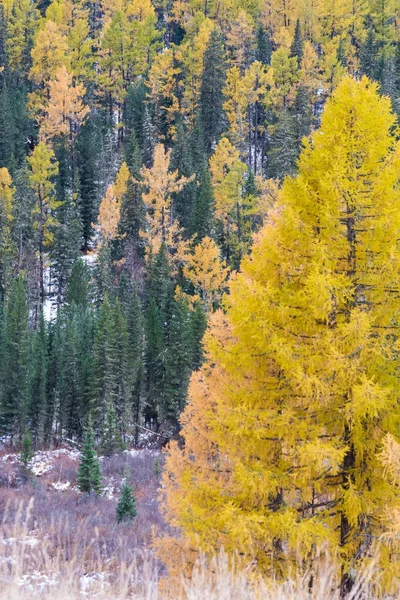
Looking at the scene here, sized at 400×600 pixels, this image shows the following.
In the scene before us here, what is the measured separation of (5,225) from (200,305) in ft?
67.0

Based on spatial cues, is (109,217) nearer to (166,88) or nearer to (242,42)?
(166,88)

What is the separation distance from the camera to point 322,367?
25.5ft

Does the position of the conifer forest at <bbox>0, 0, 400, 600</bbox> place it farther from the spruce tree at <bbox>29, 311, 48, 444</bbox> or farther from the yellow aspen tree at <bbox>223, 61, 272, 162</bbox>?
the yellow aspen tree at <bbox>223, 61, 272, 162</bbox>

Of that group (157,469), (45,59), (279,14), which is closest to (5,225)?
(45,59)

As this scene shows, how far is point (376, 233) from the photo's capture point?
8141 mm

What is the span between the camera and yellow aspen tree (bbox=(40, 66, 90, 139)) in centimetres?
6278

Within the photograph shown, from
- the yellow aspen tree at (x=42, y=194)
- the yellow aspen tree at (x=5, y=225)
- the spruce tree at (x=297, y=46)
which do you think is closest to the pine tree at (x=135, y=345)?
the yellow aspen tree at (x=42, y=194)

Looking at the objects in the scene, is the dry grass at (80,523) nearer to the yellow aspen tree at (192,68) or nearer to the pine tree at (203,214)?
the pine tree at (203,214)

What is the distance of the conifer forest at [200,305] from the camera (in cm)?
759

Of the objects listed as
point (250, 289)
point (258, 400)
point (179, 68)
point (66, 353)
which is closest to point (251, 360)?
point (258, 400)

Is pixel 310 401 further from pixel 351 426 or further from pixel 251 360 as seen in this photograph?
pixel 251 360

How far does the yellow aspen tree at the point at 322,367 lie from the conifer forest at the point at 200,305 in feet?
0.13

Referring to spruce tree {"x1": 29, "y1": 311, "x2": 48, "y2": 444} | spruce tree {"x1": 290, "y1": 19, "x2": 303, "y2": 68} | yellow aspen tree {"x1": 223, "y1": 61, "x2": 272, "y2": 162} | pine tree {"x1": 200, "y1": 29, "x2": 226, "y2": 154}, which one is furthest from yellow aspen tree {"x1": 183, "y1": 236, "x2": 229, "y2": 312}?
spruce tree {"x1": 290, "y1": 19, "x2": 303, "y2": 68}

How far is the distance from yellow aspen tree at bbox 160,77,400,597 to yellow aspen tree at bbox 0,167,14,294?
44669 millimetres
